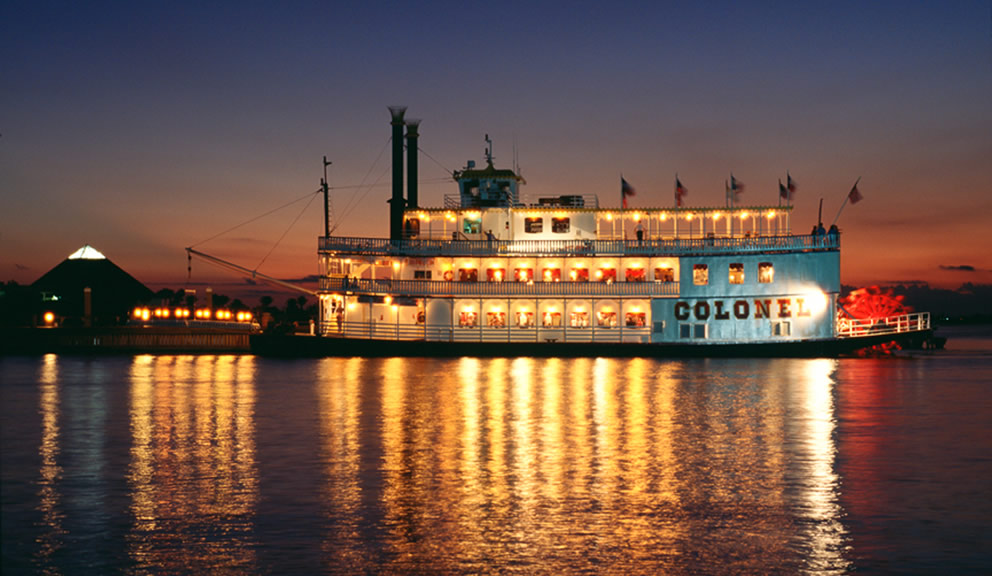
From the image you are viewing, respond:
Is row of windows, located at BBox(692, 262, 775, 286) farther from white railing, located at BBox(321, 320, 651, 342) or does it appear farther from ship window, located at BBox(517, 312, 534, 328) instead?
ship window, located at BBox(517, 312, 534, 328)

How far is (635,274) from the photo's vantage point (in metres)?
54.2

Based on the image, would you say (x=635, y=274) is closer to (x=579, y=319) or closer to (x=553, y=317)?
(x=579, y=319)

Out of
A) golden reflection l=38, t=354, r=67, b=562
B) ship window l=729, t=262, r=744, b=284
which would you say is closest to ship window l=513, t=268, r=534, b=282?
ship window l=729, t=262, r=744, b=284

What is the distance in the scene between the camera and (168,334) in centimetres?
6294

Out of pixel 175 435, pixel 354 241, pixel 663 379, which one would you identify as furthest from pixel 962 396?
pixel 354 241

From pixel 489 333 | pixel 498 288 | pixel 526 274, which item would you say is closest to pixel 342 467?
pixel 498 288

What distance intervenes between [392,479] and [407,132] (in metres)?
47.3

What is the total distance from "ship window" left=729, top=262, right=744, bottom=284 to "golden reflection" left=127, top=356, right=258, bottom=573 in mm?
28056

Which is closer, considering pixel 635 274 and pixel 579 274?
pixel 635 274

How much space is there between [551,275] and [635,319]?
214 inches

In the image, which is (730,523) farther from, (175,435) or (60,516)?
(175,435)

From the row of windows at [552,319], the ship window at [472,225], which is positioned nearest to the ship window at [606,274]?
the row of windows at [552,319]

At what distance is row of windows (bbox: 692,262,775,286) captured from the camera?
5181 cm

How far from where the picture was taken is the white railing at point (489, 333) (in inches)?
2133
